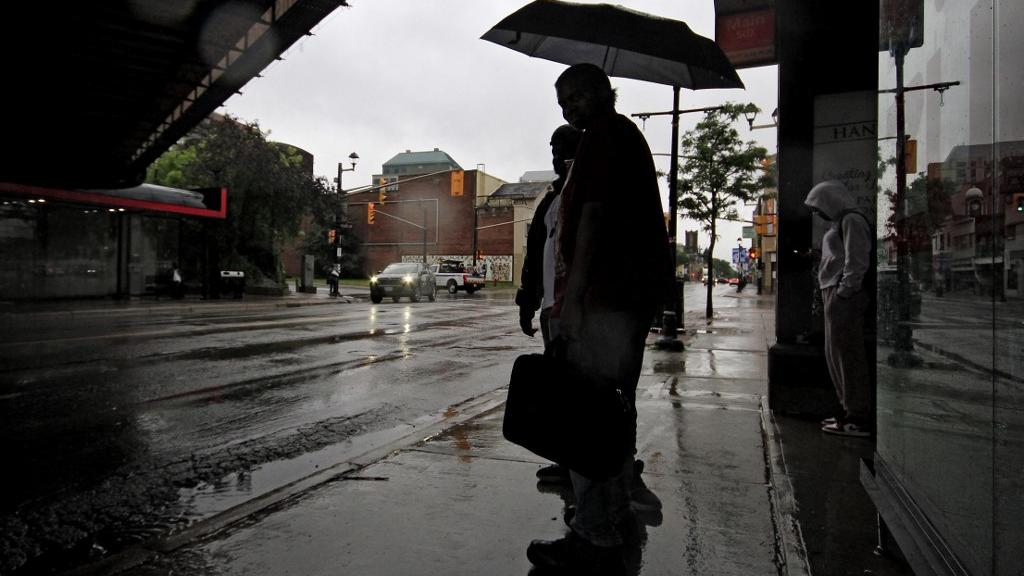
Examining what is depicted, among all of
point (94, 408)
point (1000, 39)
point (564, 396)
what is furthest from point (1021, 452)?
point (94, 408)

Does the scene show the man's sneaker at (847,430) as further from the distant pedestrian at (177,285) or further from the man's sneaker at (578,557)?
the distant pedestrian at (177,285)

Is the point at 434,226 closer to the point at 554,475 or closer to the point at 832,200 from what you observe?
the point at 832,200

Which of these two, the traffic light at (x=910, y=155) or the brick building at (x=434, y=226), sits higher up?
the brick building at (x=434, y=226)

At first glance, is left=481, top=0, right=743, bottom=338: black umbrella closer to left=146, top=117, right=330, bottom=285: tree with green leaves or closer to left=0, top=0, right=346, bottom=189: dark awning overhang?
left=0, top=0, right=346, bottom=189: dark awning overhang

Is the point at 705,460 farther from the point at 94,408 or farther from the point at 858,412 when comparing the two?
the point at 94,408

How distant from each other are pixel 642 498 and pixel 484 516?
0.80m

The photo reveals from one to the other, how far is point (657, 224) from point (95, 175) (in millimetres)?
24201

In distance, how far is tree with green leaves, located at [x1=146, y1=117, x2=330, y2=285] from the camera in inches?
1112

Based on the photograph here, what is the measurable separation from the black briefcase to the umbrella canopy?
227 centimetres

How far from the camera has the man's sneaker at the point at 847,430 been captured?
4.20m

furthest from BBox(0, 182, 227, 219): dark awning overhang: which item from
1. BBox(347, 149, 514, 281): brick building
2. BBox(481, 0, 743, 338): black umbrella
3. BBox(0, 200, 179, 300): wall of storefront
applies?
BBox(347, 149, 514, 281): brick building

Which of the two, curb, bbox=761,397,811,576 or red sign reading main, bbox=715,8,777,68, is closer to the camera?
curb, bbox=761,397,811,576

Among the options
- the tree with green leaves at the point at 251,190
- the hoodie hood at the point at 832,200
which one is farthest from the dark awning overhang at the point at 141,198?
the hoodie hood at the point at 832,200

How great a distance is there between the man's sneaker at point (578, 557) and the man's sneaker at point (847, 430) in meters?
2.56
